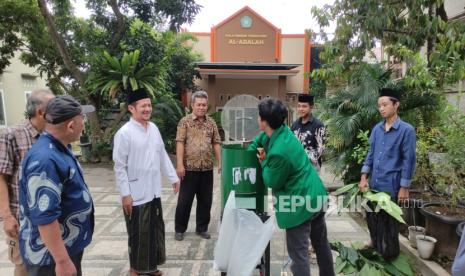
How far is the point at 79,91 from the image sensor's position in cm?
924

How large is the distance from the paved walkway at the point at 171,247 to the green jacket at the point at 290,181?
39.7 inches

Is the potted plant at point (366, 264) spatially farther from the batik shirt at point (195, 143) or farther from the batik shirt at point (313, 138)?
the batik shirt at point (195, 143)

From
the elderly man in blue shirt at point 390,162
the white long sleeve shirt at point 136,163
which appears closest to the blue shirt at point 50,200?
the white long sleeve shirt at point 136,163

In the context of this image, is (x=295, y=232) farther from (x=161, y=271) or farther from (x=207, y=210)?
(x=207, y=210)

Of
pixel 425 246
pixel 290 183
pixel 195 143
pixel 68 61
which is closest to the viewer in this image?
pixel 290 183

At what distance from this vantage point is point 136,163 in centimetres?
271

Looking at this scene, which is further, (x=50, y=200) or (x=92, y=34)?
(x=92, y=34)

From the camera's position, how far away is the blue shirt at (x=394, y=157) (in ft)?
9.48

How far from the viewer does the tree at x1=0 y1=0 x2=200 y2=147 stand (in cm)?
838

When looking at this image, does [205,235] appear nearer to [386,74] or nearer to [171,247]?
[171,247]

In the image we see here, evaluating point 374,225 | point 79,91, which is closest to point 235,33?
point 79,91

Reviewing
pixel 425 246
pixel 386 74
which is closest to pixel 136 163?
pixel 425 246

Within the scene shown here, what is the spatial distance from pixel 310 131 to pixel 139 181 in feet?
5.47

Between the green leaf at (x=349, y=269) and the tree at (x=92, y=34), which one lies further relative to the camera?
the tree at (x=92, y=34)
